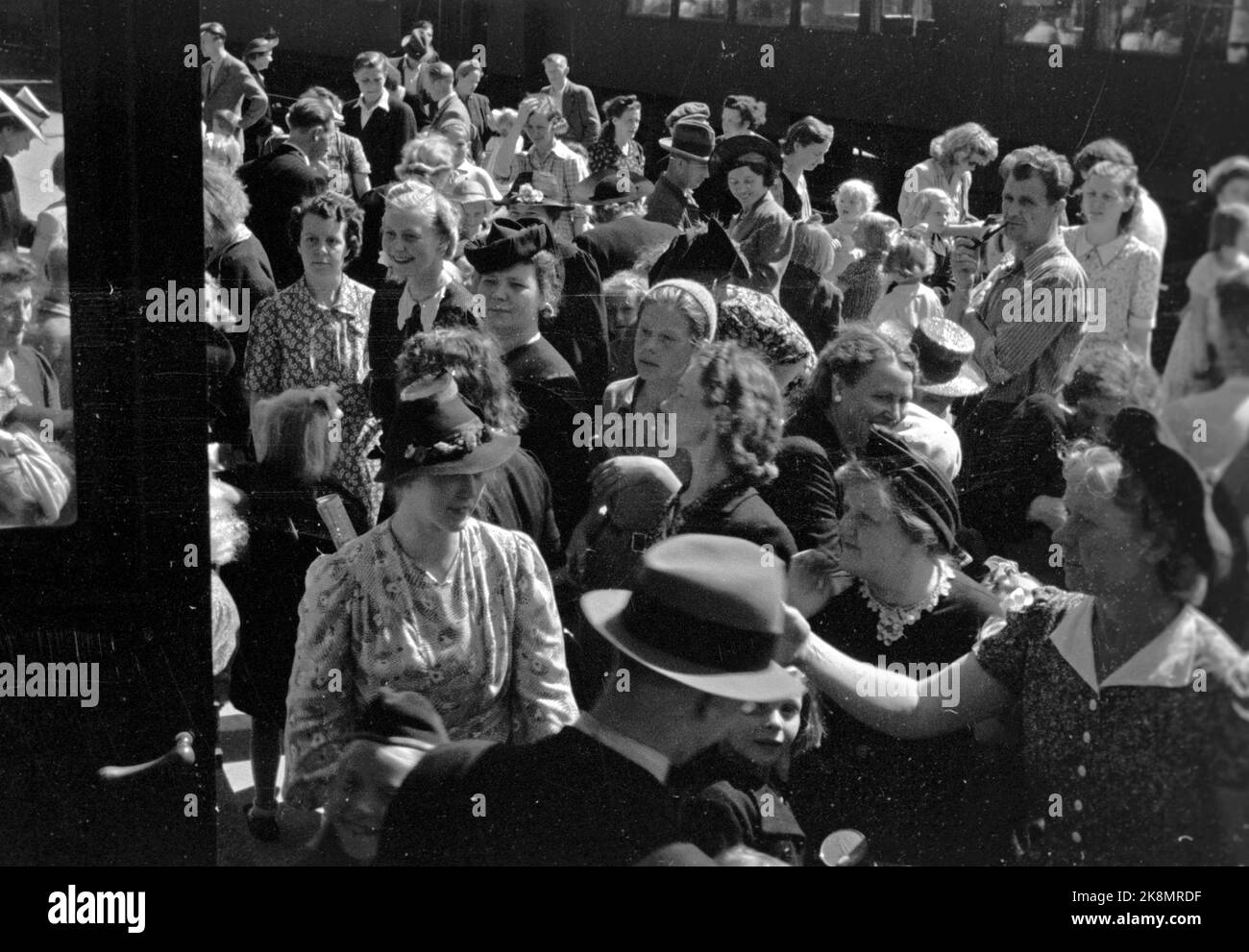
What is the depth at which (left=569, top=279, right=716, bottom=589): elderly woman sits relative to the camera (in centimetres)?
299

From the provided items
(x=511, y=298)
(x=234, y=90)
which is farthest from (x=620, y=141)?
(x=234, y=90)

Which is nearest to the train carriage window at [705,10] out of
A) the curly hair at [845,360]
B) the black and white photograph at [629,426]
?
the black and white photograph at [629,426]

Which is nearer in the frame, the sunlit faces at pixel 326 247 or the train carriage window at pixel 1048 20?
the train carriage window at pixel 1048 20

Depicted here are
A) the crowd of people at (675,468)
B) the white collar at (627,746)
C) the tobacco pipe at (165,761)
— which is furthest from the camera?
the tobacco pipe at (165,761)

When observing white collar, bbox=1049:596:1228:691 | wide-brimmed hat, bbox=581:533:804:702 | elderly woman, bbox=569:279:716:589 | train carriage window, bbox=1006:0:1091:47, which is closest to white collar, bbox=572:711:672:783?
wide-brimmed hat, bbox=581:533:804:702

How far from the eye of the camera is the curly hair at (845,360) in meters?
2.98

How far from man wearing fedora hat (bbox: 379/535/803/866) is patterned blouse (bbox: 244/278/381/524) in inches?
19.7

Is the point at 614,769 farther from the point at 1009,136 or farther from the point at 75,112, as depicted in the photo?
the point at 75,112

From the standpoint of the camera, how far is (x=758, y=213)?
3006 mm

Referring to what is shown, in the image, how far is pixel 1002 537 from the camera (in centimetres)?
299

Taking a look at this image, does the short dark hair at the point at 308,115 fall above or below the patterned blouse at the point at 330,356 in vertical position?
above

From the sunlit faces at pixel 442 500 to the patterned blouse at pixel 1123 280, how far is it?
1.17m

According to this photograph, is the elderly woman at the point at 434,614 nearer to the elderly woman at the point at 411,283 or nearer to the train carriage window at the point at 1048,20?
the elderly woman at the point at 411,283

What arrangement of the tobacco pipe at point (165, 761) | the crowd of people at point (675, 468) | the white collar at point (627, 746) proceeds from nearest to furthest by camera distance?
the white collar at point (627, 746) < the crowd of people at point (675, 468) < the tobacco pipe at point (165, 761)
